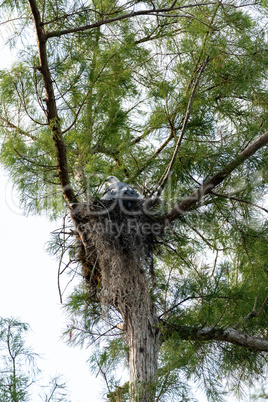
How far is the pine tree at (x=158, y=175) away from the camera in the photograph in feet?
12.1

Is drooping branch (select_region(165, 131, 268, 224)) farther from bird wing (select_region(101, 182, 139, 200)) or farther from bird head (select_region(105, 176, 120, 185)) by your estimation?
bird head (select_region(105, 176, 120, 185))

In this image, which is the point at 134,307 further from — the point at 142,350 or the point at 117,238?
the point at 117,238

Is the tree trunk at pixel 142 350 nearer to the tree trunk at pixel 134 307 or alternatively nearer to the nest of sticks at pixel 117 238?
the tree trunk at pixel 134 307

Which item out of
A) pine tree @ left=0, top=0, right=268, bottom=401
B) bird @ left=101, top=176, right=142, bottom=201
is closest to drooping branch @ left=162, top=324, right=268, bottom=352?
pine tree @ left=0, top=0, right=268, bottom=401

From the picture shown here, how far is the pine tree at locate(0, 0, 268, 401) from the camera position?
3.68 metres

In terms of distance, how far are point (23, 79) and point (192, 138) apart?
→ 1.29m

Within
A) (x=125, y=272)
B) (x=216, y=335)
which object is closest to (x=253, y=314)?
(x=216, y=335)

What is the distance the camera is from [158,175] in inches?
169

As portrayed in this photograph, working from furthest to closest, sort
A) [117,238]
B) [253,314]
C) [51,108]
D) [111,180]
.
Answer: [111,180]
[253,314]
[117,238]
[51,108]

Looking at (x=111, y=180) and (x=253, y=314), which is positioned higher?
(x=111, y=180)

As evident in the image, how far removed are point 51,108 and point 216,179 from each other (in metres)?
1.17

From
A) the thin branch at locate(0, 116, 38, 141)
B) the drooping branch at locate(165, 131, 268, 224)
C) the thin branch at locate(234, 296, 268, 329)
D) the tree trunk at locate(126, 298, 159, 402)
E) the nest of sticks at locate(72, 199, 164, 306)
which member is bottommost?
the tree trunk at locate(126, 298, 159, 402)

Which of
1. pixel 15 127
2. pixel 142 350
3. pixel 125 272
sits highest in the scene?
pixel 15 127

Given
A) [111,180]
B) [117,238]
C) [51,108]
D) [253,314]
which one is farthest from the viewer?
[111,180]
